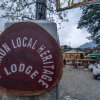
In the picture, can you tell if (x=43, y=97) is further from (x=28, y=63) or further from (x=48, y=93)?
(x=28, y=63)

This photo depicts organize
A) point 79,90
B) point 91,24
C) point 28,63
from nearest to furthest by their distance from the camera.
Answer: point 28,63, point 79,90, point 91,24

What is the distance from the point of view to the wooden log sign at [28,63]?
2135 mm

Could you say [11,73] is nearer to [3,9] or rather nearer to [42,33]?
[42,33]

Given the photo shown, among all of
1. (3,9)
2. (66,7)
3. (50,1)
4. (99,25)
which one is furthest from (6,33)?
(99,25)

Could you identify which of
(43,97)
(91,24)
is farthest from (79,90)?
(91,24)

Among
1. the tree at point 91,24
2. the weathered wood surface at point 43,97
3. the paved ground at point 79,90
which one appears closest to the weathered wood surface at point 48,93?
the weathered wood surface at point 43,97

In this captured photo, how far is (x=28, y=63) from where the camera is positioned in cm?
214

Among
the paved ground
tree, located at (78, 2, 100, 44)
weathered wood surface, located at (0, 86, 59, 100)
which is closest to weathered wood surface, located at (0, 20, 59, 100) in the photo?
weathered wood surface, located at (0, 86, 59, 100)

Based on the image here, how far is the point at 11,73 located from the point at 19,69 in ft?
0.17

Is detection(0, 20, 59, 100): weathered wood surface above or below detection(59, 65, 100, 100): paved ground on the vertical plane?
above

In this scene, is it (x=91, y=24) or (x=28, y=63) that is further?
(x=91, y=24)

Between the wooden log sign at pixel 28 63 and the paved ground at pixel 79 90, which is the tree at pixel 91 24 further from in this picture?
the wooden log sign at pixel 28 63

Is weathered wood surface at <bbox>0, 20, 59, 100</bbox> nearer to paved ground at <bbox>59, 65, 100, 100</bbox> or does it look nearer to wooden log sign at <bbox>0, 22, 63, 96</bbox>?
wooden log sign at <bbox>0, 22, 63, 96</bbox>

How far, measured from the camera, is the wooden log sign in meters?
2.13
